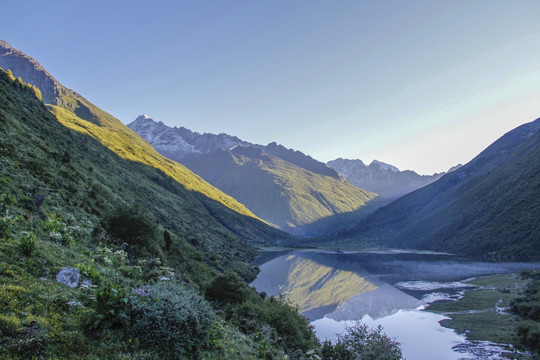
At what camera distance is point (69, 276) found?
1190 centimetres

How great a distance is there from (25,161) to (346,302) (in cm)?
6880

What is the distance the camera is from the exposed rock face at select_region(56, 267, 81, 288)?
11523mm

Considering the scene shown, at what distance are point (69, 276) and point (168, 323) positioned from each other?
16.8 ft

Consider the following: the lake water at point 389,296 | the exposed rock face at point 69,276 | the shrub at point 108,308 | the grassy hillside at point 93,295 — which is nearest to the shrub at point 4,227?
the grassy hillside at point 93,295

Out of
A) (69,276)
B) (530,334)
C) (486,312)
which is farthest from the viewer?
(486,312)

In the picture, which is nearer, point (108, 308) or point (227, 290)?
point (108, 308)

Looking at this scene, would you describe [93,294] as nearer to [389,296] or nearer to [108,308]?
[108,308]

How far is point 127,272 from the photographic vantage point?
16.9 metres

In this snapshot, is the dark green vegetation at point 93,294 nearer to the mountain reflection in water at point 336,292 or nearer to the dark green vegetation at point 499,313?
the mountain reflection in water at point 336,292

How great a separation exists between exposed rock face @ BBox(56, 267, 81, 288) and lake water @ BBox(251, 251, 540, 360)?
4034cm

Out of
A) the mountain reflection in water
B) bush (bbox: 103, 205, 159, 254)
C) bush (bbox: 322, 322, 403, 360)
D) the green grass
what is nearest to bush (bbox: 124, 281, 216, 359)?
bush (bbox: 322, 322, 403, 360)

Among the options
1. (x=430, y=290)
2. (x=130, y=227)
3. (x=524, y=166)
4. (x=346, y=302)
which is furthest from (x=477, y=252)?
(x=130, y=227)

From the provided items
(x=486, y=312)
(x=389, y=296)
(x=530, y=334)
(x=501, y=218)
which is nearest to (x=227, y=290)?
(x=530, y=334)

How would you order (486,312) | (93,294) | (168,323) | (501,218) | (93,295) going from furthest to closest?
1. (501,218)
2. (486,312)
3. (93,294)
4. (93,295)
5. (168,323)
